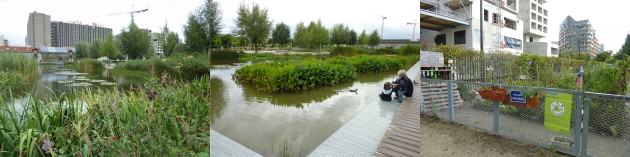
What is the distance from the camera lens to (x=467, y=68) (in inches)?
109

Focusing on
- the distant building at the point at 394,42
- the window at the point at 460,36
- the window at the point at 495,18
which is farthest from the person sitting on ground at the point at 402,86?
the window at the point at 495,18

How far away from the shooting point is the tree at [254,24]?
50.0 inches

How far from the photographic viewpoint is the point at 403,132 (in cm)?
148

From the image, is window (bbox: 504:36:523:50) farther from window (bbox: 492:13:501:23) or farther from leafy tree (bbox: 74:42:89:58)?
leafy tree (bbox: 74:42:89:58)

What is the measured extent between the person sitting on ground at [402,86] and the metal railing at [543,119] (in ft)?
3.47

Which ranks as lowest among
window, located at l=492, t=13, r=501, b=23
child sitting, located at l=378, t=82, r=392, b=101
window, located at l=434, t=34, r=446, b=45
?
child sitting, located at l=378, t=82, r=392, b=101

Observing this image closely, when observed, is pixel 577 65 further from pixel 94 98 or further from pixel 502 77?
pixel 94 98

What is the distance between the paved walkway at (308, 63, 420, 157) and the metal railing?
3.52 feet

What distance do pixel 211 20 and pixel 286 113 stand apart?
0.51m

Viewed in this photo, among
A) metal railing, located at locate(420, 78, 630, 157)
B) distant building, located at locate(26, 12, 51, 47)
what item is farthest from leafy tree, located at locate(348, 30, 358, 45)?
distant building, located at locate(26, 12, 51, 47)

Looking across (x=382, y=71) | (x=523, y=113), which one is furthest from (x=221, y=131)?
(x=523, y=113)

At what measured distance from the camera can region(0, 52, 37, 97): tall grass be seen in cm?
206

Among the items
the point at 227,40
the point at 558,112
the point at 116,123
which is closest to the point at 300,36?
the point at 227,40

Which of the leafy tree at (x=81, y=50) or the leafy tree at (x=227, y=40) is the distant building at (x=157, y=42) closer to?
the leafy tree at (x=81, y=50)
